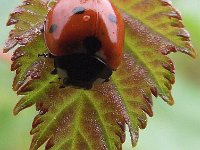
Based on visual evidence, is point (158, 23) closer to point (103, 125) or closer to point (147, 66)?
point (147, 66)

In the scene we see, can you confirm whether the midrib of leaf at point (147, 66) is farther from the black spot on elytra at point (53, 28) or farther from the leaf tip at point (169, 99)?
the black spot on elytra at point (53, 28)

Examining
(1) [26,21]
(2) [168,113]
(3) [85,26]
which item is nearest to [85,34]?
(3) [85,26]

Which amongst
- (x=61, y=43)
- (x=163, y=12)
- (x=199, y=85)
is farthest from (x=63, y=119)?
(x=199, y=85)

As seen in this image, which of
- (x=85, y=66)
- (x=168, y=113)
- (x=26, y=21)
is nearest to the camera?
(x=26, y=21)

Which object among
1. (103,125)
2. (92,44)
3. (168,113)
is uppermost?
(92,44)

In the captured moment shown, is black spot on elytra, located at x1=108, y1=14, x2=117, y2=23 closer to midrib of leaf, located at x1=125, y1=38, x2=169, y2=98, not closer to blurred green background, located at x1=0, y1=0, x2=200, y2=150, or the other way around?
midrib of leaf, located at x1=125, y1=38, x2=169, y2=98

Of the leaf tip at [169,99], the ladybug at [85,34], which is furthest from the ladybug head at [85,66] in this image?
the leaf tip at [169,99]
